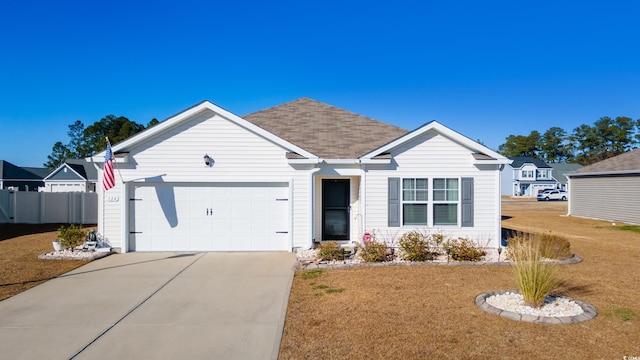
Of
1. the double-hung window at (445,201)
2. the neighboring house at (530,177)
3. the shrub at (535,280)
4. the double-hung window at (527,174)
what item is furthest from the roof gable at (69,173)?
the double-hung window at (527,174)

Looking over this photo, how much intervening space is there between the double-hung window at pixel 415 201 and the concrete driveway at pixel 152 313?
3.90 m

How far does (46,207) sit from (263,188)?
1387 centimetres

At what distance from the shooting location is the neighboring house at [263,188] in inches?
429

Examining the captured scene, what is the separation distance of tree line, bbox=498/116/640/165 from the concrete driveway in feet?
284

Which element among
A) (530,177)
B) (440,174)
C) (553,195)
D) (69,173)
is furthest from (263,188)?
(530,177)

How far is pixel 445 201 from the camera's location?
1104 centimetres

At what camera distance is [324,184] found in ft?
39.7

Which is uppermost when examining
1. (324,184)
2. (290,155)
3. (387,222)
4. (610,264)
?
(290,155)

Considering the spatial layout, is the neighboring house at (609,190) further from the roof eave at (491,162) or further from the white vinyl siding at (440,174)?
the white vinyl siding at (440,174)

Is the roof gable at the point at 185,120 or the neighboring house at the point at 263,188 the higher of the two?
the roof gable at the point at 185,120

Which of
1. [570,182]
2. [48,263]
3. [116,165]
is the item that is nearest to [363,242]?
[116,165]

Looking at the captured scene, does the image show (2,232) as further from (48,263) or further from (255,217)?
(255,217)

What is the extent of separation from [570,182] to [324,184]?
21.3m

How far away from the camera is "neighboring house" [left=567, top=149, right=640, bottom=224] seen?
19.7m
